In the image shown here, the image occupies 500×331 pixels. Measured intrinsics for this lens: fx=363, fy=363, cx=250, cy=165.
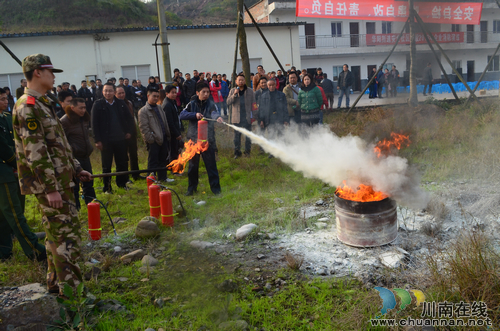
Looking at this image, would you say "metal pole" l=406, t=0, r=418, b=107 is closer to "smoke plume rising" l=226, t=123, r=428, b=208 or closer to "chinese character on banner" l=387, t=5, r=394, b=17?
Answer: "chinese character on banner" l=387, t=5, r=394, b=17

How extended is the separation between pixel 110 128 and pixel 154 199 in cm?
268

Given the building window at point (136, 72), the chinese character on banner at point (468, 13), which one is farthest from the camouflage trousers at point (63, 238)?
the building window at point (136, 72)

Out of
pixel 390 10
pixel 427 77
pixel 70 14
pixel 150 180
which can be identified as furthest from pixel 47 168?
pixel 70 14

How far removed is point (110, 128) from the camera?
26.6 feet

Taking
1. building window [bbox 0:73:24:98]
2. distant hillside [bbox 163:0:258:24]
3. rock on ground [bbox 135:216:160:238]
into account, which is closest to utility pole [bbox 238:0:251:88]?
rock on ground [bbox 135:216:160:238]

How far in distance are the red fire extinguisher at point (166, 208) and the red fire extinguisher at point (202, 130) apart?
1.59 m

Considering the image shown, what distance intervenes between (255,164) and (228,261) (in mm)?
4980

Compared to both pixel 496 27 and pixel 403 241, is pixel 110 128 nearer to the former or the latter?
pixel 403 241

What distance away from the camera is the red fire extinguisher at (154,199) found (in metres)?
6.31

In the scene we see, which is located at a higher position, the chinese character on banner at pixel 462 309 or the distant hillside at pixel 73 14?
the distant hillside at pixel 73 14

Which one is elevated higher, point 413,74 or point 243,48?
point 243,48

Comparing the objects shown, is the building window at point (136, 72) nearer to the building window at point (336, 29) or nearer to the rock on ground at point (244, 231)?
the building window at point (336, 29)

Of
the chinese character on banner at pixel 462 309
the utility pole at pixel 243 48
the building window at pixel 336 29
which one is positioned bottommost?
the chinese character on banner at pixel 462 309

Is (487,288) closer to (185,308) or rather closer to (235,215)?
(185,308)
